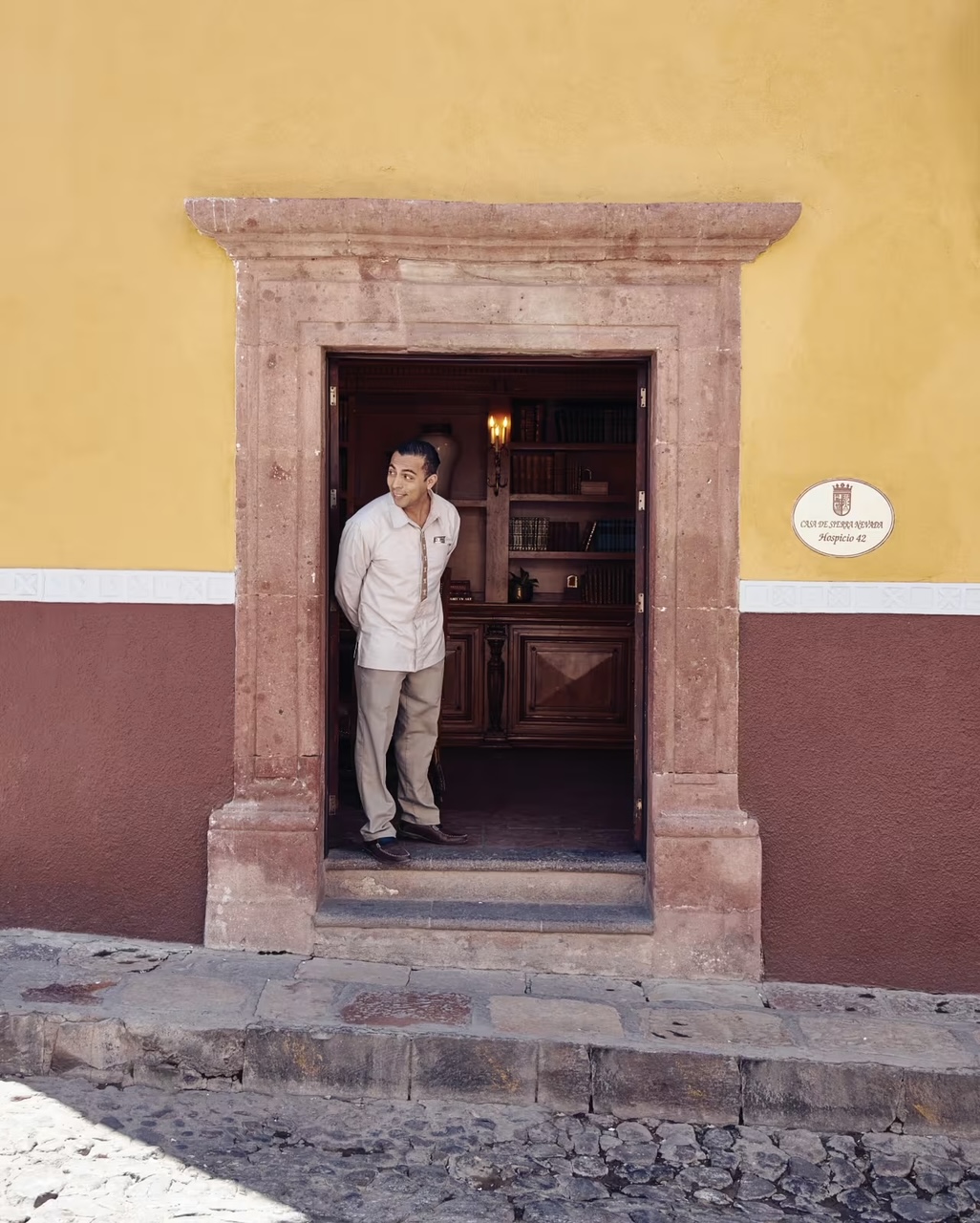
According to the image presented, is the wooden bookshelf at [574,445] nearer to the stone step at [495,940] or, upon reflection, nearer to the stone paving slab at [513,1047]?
the stone step at [495,940]

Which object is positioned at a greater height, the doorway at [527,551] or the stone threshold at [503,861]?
the doorway at [527,551]

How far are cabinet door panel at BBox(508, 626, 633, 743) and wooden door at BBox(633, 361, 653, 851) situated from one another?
3.42 m

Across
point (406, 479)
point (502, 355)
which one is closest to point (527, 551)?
point (406, 479)

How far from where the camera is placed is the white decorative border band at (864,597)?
189 inches

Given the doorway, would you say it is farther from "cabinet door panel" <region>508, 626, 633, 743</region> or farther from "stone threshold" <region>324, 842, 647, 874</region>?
"stone threshold" <region>324, 842, 647, 874</region>

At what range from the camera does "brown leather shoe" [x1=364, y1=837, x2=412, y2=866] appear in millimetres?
5152

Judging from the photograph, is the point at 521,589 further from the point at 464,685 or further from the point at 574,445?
the point at 574,445

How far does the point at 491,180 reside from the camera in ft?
15.9

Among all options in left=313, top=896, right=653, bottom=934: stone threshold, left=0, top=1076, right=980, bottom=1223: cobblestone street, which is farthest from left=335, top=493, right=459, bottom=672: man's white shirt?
left=0, top=1076, right=980, bottom=1223: cobblestone street

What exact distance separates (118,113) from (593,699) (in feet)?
16.9

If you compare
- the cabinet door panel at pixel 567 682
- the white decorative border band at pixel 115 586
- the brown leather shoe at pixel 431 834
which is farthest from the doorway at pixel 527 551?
the white decorative border band at pixel 115 586

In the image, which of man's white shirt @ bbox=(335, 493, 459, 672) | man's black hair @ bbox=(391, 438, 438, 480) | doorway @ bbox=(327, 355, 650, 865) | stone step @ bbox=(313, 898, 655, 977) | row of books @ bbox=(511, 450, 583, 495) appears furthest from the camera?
row of books @ bbox=(511, 450, 583, 495)

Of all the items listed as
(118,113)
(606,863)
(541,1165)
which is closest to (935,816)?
(606,863)

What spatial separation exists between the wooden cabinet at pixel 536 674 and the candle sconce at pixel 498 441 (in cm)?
103
